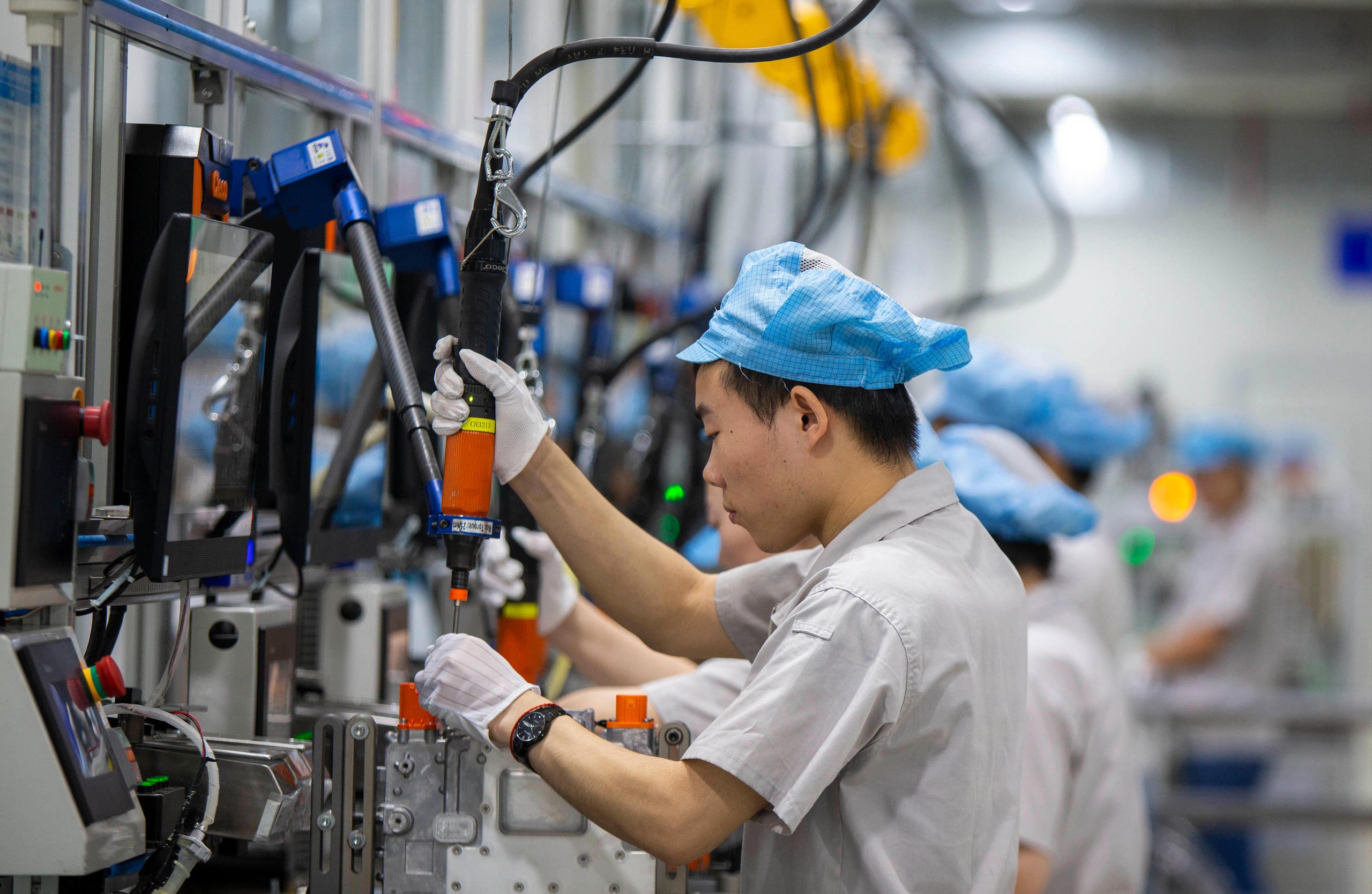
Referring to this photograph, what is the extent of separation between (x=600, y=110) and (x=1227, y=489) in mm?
4953

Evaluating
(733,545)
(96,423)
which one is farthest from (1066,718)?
(96,423)

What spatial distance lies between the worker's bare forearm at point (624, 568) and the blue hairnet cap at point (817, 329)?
34 centimetres

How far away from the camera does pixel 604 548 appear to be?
1841mm

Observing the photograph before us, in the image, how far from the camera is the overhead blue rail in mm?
1616

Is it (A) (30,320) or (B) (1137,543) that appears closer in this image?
(A) (30,320)

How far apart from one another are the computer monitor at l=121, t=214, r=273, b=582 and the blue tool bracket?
28 centimetres

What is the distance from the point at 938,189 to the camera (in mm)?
9539

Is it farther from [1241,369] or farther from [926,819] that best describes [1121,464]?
[926,819]

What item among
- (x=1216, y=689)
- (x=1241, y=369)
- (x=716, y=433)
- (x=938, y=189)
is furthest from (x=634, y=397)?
(x=1241, y=369)

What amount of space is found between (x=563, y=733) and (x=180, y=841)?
0.43m

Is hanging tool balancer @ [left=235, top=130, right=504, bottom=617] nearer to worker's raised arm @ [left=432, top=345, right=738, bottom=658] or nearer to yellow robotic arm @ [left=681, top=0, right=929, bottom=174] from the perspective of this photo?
worker's raised arm @ [left=432, top=345, right=738, bottom=658]

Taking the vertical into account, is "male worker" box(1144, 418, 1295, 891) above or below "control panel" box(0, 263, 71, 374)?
below

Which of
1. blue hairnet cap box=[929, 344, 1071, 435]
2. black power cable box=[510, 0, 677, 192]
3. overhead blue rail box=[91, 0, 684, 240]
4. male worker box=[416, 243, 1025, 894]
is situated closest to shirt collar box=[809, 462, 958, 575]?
male worker box=[416, 243, 1025, 894]

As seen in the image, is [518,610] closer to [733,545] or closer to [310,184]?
[733,545]
